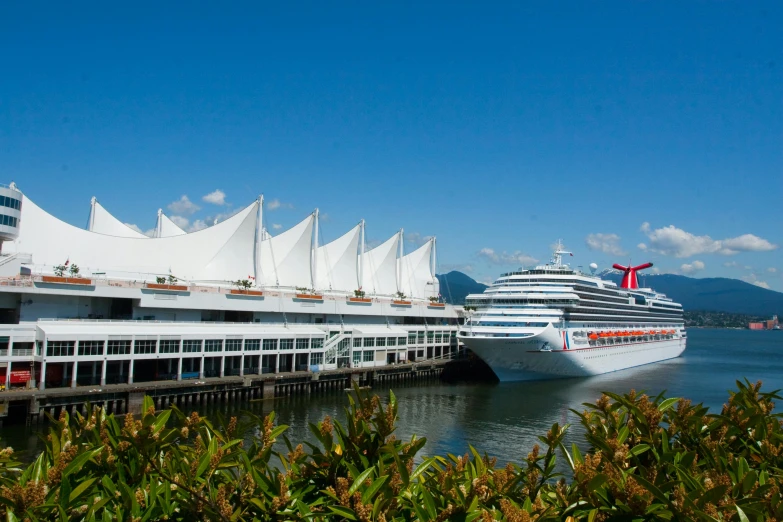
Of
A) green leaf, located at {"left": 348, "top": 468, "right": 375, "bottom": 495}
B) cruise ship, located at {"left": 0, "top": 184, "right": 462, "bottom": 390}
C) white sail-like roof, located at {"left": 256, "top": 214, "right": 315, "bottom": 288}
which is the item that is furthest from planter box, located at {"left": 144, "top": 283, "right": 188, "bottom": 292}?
green leaf, located at {"left": 348, "top": 468, "right": 375, "bottom": 495}

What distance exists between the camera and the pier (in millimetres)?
26438

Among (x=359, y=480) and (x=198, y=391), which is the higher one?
(x=359, y=480)

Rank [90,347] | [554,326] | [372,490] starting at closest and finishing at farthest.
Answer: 1. [372,490]
2. [90,347]
3. [554,326]

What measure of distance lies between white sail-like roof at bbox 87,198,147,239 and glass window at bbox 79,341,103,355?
2257 cm

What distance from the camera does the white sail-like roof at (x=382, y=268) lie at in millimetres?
64375

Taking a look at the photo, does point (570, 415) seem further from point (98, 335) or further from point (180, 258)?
point (180, 258)

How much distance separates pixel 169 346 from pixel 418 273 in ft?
136

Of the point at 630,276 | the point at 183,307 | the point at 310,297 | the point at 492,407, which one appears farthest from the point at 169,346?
the point at 630,276

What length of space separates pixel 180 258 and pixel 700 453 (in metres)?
40.3

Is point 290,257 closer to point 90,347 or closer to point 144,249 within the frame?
point 144,249

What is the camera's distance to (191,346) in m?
33.7

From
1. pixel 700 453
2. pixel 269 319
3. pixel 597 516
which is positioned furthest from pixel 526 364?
pixel 597 516

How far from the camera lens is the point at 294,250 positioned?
175 feet

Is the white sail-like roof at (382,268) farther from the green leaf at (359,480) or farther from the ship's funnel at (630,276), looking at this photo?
the green leaf at (359,480)
